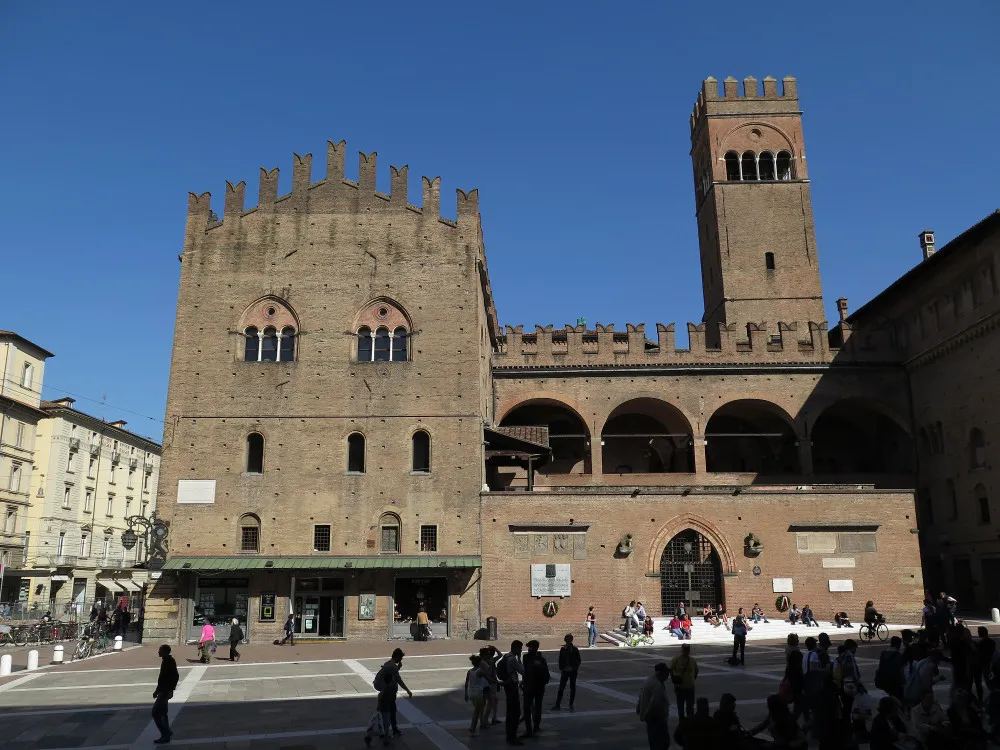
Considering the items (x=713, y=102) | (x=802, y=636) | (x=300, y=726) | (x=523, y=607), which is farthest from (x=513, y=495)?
(x=713, y=102)

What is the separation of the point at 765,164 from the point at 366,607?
3170 centimetres

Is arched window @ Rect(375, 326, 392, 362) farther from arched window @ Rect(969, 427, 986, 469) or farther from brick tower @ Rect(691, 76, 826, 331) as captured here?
arched window @ Rect(969, 427, 986, 469)

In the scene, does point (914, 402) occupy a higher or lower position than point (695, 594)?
higher

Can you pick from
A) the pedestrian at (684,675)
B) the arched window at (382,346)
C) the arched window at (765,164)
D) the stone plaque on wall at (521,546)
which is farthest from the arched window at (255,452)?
the arched window at (765,164)

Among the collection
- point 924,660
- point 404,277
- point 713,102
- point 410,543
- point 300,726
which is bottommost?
point 300,726

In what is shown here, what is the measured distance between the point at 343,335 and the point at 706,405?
1518cm

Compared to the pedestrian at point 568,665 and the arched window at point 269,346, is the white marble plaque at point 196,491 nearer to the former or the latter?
the arched window at point 269,346

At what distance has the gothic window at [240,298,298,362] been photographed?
1168 inches

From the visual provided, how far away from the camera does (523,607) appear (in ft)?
89.5

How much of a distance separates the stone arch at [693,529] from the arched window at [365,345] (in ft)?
39.4

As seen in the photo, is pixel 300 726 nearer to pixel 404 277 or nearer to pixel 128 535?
pixel 128 535

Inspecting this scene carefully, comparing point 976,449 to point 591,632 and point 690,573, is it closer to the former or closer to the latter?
point 690,573

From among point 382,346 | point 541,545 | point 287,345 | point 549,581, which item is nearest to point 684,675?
point 549,581

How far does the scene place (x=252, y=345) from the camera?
29.8 metres
